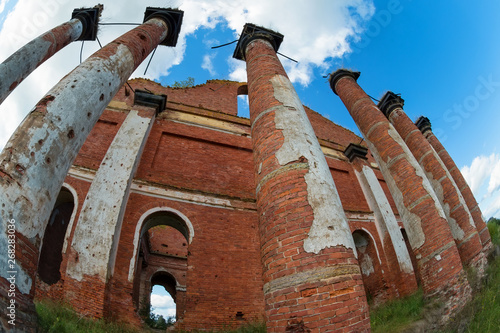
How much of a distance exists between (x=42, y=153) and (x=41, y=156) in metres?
0.05

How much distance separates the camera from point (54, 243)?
8.67m

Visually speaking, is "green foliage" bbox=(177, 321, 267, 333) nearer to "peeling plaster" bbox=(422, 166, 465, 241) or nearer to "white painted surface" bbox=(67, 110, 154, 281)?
"white painted surface" bbox=(67, 110, 154, 281)

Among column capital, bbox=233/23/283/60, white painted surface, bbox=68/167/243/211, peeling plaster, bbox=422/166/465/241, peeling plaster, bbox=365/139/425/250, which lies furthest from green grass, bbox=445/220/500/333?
column capital, bbox=233/23/283/60

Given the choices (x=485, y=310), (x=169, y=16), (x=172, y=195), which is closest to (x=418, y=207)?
(x=485, y=310)

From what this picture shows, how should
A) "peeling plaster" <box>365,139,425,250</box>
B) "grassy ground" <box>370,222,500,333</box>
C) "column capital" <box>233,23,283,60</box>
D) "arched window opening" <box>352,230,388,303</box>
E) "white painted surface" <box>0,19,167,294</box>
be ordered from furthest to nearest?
"arched window opening" <box>352,230,388,303</box>
"peeling plaster" <box>365,139,425,250</box>
"column capital" <box>233,23,283,60</box>
"grassy ground" <box>370,222,500,333</box>
"white painted surface" <box>0,19,167,294</box>

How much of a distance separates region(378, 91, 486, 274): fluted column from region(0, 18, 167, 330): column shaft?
8701 millimetres

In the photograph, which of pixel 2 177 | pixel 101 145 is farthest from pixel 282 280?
pixel 101 145

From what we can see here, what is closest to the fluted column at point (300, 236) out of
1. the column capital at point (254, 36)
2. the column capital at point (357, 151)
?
the column capital at point (254, 36)

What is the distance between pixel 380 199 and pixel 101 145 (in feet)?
→ 33.9

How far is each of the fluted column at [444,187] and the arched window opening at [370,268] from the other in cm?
267

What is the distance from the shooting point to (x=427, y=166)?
9.85 metres

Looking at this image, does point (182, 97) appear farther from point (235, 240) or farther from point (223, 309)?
point (223, 309)

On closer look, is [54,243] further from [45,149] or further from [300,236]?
[300,236]

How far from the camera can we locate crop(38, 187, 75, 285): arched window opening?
8.23m
